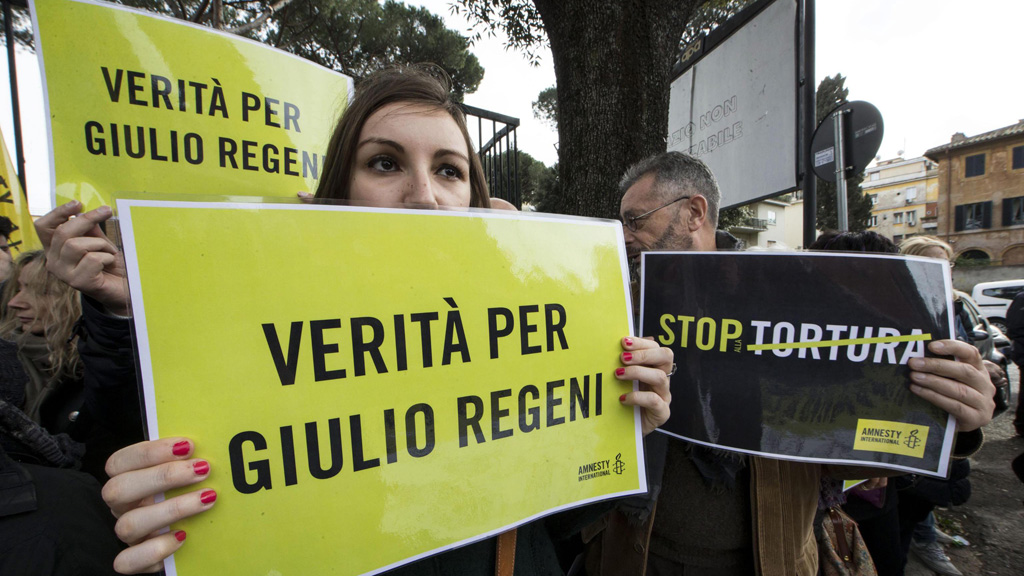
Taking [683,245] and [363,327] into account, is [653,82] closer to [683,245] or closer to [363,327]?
[683,245]

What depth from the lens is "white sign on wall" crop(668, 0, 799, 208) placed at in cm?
367

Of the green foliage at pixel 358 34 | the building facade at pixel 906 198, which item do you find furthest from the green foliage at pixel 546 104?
the building facade at pixel 906 198

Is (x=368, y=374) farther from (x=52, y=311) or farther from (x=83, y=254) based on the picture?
(x=52, y=311)

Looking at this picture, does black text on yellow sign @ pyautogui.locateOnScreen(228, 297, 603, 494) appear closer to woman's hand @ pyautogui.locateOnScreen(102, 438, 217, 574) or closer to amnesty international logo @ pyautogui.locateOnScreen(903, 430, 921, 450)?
woman's hand @ pyautogui.locateOnScreen(102, 438, 217, 574)

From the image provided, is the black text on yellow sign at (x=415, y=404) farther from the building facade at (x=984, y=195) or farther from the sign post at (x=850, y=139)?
the building facade at (x=984, y=195)

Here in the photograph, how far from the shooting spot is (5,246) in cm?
241

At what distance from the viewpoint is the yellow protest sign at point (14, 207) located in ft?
8.17

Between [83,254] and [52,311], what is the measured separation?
1.37m

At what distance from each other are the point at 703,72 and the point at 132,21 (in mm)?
5127

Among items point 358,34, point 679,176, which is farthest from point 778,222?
point 679,176

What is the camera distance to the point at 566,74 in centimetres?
318

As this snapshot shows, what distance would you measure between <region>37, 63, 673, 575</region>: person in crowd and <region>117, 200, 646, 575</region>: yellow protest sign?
39mm

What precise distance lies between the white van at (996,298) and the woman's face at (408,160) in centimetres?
1783

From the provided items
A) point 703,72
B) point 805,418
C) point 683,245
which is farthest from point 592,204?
point 703,72
